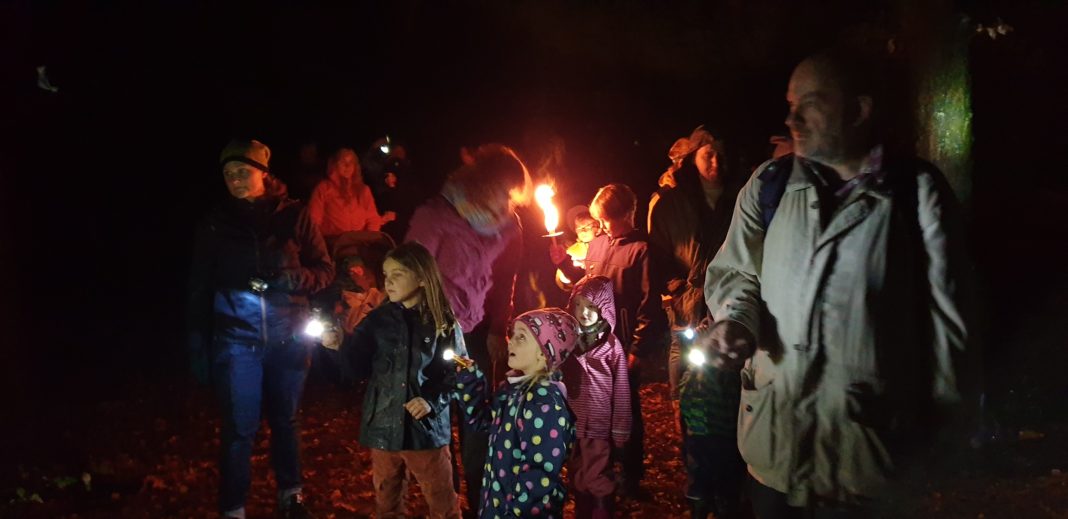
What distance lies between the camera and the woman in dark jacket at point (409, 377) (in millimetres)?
4312

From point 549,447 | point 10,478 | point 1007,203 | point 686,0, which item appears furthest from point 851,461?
point 1007,203

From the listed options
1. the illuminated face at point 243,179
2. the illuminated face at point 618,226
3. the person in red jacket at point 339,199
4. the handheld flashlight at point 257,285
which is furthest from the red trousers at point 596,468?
the person in red jacket at point 339,199

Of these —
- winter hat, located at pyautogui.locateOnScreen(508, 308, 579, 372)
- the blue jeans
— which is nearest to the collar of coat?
winter hat, located at pyautogui.locateOnScreen(508, 308, 579, 372)

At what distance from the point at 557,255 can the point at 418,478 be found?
238 cm

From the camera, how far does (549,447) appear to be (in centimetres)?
357

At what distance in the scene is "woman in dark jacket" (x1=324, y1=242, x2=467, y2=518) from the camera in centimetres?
431

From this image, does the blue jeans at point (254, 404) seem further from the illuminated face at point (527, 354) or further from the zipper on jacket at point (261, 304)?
the illuminated face at point (527, 354)

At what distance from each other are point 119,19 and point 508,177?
13.1 meters

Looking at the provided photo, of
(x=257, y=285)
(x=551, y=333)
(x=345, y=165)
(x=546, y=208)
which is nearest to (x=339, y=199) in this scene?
(x=345, y=165)

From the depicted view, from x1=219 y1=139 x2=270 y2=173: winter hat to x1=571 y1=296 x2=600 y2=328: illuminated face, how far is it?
2165 millimetres

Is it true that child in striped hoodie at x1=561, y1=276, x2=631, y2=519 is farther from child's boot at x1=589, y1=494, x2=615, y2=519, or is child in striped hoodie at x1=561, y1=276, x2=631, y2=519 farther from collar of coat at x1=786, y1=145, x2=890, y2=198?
collar of coat at x1=786, y1=145, x2=890, y2=198

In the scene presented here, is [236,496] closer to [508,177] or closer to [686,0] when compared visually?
[508,177]

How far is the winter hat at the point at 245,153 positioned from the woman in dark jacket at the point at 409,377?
1.10m

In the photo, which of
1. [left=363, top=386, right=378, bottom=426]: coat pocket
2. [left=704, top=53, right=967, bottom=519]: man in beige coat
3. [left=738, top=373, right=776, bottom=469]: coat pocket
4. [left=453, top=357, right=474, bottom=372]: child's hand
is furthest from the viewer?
[left=363, top=386, right=378, bottom=426]: coat pocket
